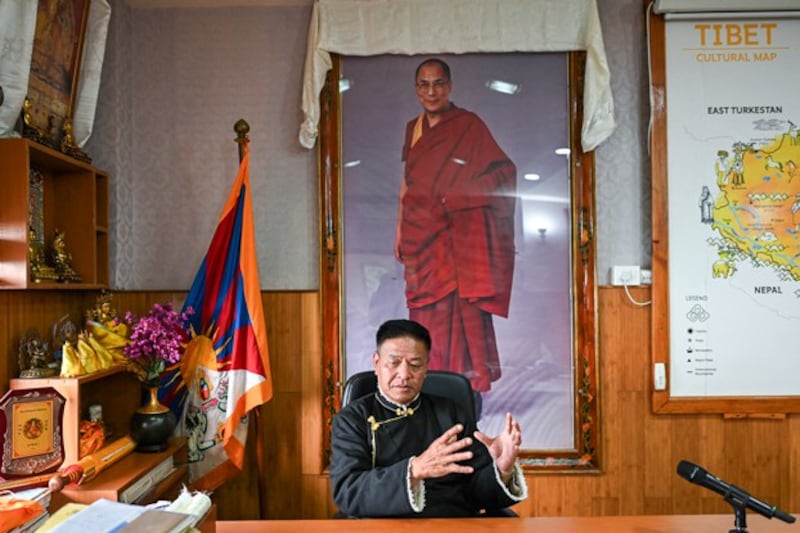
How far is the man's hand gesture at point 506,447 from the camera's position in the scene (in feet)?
5.36

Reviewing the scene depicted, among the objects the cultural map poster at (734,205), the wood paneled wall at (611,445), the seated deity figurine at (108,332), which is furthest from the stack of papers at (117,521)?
the cultural map poster at (734,205)

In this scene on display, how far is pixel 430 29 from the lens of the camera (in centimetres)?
284

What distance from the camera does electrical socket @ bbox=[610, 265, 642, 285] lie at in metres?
2.84

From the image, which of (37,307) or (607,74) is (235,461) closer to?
(37,307)

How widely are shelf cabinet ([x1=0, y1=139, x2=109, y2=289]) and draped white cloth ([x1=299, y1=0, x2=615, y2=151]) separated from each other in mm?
966

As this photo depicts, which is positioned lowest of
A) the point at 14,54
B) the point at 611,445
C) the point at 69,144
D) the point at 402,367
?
the point at 611,445

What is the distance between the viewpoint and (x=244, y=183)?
2.67 metres

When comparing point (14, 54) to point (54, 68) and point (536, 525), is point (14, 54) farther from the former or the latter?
point (536, 525)

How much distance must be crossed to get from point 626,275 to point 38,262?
8.21 feet

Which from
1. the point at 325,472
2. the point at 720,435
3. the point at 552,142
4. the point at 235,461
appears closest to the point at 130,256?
the point at 235,461

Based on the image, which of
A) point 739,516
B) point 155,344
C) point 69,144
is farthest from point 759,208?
point 69,144

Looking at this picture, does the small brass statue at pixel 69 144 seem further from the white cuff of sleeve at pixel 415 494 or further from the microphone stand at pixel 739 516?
the microphone stand at pixel 739 516

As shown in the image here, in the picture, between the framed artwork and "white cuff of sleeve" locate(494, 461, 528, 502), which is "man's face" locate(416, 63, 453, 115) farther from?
"white cuff of sleeve" locate(494, 461, 528, 502)

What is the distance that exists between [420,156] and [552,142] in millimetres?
644
